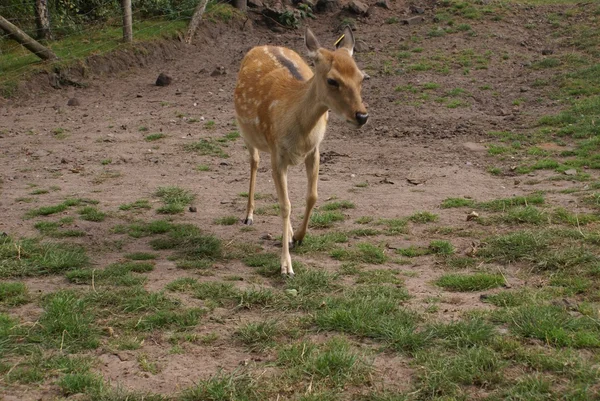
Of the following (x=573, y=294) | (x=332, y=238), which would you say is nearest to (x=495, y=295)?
(x=573, y=294)

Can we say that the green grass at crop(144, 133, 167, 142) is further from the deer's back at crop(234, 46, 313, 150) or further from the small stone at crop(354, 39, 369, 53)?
the small stone at crop(354, 39, 369, 53)

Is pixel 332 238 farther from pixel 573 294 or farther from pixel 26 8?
pixel 26 8

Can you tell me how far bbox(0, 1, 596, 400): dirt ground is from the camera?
488 cm

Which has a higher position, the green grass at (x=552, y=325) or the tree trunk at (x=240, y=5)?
the tree trunk at (x=240, y=5)

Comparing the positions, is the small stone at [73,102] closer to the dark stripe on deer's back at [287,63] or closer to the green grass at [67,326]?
the dark stripe on deer's back at [287,63]

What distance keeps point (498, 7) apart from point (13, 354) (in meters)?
15.3

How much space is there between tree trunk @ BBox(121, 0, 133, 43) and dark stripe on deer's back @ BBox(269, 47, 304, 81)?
7.20 meters

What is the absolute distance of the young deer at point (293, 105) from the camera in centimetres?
541

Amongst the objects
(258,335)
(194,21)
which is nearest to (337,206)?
(258,335)

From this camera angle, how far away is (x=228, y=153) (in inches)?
375

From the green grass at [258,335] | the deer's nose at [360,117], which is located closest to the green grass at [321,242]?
the deer's nose at [360,117]

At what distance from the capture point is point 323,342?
165 inches

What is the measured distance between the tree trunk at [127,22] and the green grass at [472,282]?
10396 millimetres

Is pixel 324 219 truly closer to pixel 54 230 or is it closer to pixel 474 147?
pixel 54 230
